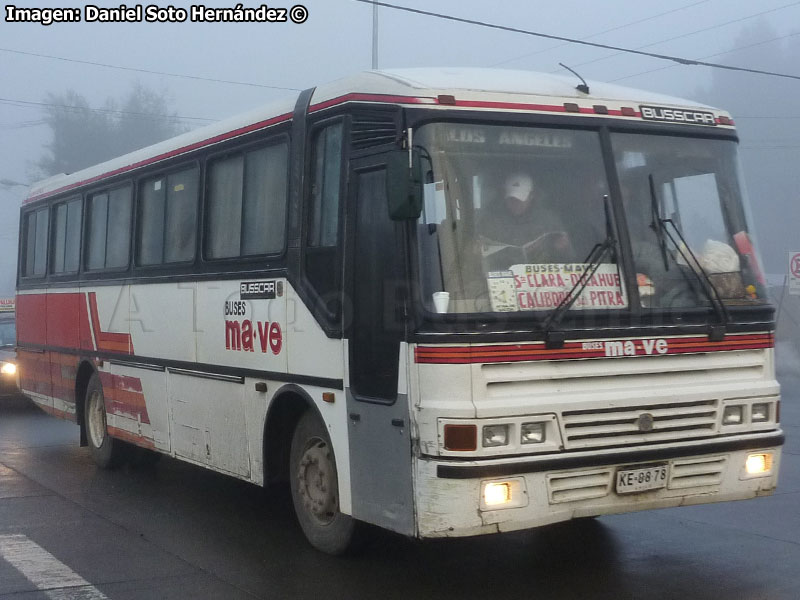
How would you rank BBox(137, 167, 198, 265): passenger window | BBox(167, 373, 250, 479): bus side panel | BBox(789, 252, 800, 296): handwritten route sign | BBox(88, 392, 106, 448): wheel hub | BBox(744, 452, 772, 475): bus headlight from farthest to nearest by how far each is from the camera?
BBox(789, 252, 800, 296): handwritten route sign, BBox(88, 392, 106, 448): wheel hub, BBox(137, 167, 198, 265): passenger window, BBox(167, 373, 250, 479): bus side panel, BBox(744, 452, 772, 475): bus headlight

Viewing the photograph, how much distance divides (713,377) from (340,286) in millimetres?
2332

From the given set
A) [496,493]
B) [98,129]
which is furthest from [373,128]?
[98,129]

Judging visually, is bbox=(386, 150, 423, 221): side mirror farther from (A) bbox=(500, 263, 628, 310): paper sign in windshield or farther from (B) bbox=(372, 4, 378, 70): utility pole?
(B) bbox=(372, 4, 378, 70): utility pole

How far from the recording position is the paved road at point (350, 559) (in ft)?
23.0

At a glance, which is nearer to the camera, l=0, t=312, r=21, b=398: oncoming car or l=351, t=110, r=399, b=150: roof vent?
l=351, t=110, r=399, b=150: roof vent

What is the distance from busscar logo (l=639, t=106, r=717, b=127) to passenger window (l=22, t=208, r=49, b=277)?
346 inches

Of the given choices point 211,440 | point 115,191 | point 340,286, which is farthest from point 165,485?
point 340,286

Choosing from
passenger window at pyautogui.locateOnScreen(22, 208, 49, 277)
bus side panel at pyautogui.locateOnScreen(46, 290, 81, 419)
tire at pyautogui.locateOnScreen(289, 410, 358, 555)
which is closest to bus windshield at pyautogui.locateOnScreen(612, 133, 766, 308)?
tire at pyautogui.locateOnScreen(289, 410, 358, 555)

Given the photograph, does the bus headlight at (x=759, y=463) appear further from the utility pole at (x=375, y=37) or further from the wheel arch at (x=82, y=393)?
the utility pole at (x=375, y=37)

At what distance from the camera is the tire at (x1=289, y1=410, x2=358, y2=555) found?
304 inches

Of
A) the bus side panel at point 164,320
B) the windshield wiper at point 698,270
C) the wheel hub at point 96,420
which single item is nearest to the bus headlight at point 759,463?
the windshield wiper at point 698,270

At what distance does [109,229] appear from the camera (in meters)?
12.1

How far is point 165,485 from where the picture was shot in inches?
441

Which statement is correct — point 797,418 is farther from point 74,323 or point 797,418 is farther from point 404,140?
point 404,140
